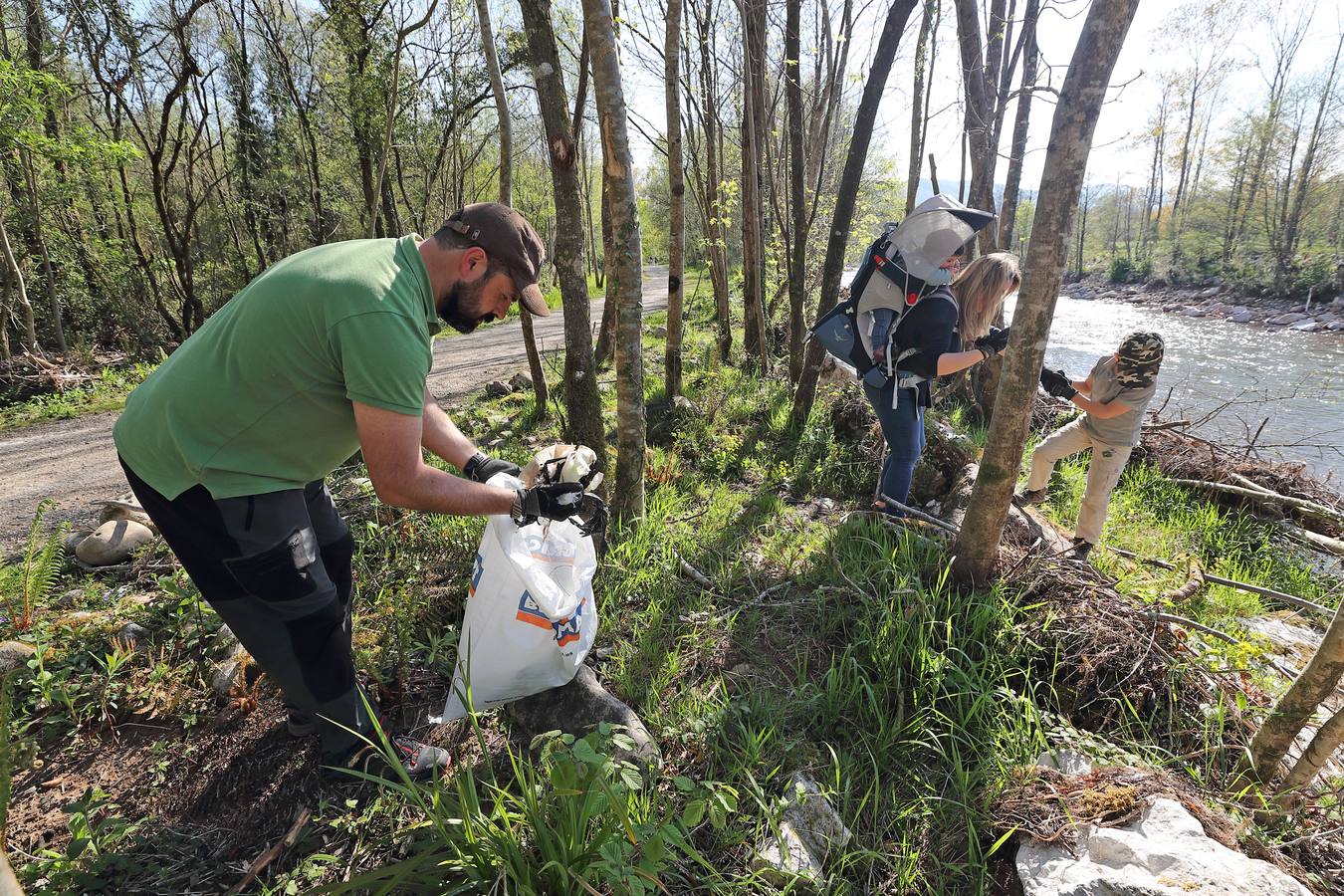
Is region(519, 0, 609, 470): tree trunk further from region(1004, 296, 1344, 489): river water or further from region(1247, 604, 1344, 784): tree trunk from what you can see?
region(1247, 604, 1344, 784): tree trunk

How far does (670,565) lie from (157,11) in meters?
11.9

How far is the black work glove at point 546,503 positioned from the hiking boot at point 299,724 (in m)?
1.15

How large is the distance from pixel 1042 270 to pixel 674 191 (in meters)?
3.96

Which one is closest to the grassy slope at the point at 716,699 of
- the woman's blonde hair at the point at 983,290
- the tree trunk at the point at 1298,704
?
the tree trunk at the point at 1298,704

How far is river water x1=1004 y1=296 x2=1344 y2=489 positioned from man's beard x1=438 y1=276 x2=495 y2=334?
106 inches

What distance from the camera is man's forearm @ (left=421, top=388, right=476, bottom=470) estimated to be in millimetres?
2195

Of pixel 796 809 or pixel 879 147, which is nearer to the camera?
pixel 796 809

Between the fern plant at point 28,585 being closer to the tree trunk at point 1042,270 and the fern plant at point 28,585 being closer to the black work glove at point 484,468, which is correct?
the black work glove at point 484,468

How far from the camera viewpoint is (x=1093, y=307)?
73.8 ft

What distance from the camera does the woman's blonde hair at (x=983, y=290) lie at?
3.17m

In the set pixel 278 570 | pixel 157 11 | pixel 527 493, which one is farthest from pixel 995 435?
pixel 157 11

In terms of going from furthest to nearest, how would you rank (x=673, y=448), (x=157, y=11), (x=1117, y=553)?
(x=157, y=11), (x=673, y=448), (x=1117, y=553)

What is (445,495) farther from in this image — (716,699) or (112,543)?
(112,543)

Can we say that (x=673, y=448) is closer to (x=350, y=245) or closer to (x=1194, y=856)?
(x=350, y=245)
